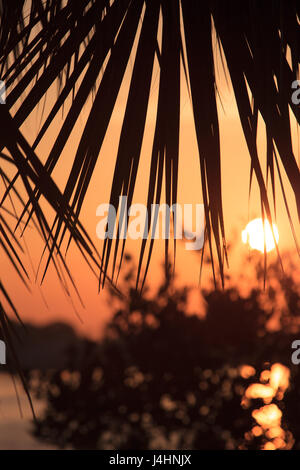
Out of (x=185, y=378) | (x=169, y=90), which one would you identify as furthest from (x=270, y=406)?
(x=169, y=90)

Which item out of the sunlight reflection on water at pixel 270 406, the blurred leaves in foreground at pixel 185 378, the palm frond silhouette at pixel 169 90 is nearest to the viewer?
the palm frond silhouette at pixel 169 90

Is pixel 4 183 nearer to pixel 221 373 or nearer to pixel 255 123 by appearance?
pixel 255 123

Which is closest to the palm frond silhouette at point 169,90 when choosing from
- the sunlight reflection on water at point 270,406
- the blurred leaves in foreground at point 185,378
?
the blurred leaves in foreground at point 185,378

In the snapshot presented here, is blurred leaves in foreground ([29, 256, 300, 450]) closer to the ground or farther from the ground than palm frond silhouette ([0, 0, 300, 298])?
Result: closer to the ground

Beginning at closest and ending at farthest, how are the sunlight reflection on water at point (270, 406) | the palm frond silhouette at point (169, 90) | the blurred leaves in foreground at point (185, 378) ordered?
1. the palm frond silhouette at point (169, 90)
2. the sunlight reflection on water at point (270, 406)
3. the blurred leaves in foreground at point (185, 378)

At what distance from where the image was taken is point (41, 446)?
1034 centimetres

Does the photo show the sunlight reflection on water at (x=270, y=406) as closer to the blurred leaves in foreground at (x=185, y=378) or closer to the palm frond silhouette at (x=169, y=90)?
the blurred leaves in foreground at (x=185, y=378)

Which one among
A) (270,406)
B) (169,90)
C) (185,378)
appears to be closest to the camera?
(169,90)

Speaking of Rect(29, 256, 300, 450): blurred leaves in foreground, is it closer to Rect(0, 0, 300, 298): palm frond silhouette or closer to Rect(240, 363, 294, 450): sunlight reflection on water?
Rect(240, 363, 294, 450): sunlight reflection on water

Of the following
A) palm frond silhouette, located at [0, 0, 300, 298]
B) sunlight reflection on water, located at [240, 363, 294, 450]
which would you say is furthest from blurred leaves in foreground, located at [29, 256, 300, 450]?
palm frond silhouette, located at [0, 0, 300, 298]

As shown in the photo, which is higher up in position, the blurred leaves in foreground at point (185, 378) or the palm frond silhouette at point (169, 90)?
the palm frond silhouette at point (169, 90)

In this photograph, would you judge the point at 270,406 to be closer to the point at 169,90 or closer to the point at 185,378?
the point at 185,378
